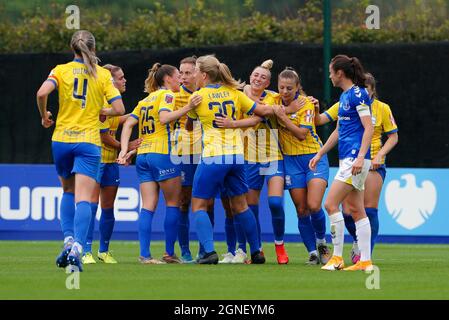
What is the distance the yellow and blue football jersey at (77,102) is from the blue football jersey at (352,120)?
2.23m

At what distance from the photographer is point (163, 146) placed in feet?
40.1

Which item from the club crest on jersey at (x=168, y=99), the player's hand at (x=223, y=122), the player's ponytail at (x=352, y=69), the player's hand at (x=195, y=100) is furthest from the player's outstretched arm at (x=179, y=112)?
the player's ponytail at (x=352, y=69)

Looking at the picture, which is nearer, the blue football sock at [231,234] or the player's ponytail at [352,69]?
the player's ponytail at [352,69]

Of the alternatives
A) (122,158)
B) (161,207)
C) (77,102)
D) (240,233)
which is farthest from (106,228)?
(161,207)

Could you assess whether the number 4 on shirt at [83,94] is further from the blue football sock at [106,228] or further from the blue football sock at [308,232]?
the blue football sock at [308,232]

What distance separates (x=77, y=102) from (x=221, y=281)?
226 centimetres

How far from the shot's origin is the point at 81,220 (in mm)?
10391

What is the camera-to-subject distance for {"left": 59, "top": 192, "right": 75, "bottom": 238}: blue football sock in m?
10.8

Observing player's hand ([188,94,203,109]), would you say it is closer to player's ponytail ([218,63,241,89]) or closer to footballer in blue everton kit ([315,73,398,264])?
player's ponytail ([218,63,241,89])

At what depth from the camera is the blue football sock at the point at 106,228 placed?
12.7 metres

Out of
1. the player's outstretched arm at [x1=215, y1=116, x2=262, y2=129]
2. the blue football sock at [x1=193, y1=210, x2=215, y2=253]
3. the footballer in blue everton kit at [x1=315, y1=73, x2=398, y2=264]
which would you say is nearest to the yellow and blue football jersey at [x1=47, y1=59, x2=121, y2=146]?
the player's outstretched arm at [x1=215, y1=116, x2=262, y2=129]

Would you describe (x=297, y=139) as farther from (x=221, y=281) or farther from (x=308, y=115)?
(x=221, y=281)
